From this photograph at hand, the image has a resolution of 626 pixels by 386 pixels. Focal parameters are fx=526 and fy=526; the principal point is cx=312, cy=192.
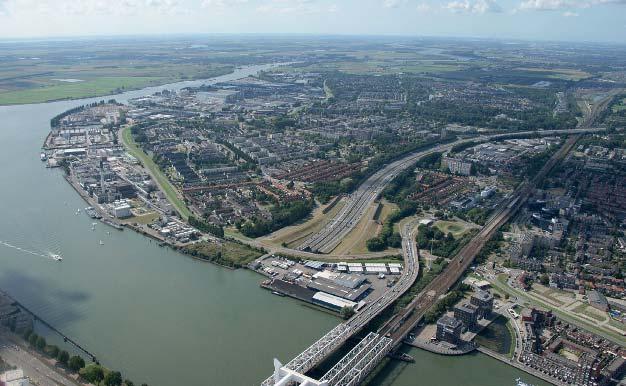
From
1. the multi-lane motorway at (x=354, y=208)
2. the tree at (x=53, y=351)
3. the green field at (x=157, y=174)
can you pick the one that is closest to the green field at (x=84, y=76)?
the green field at (x=157, y=174)

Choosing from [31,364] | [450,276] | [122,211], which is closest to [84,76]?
[122,211]

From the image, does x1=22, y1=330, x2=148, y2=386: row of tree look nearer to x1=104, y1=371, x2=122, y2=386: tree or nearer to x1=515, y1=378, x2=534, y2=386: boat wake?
x1=104, y1=371, x2=122, y2=386: tree

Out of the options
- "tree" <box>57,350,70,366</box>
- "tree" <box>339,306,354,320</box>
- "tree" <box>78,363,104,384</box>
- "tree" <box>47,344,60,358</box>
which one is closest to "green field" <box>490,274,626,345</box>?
"tree" <box>339,306,354,320</box>

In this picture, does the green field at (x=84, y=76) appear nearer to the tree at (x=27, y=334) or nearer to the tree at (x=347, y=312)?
the tree at (x=27, y=334)

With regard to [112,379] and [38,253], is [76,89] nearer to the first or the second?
[38,253]

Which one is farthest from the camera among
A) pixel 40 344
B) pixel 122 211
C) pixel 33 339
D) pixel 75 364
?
pixel 122 211

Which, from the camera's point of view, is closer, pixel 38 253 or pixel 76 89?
pixel 38 253
